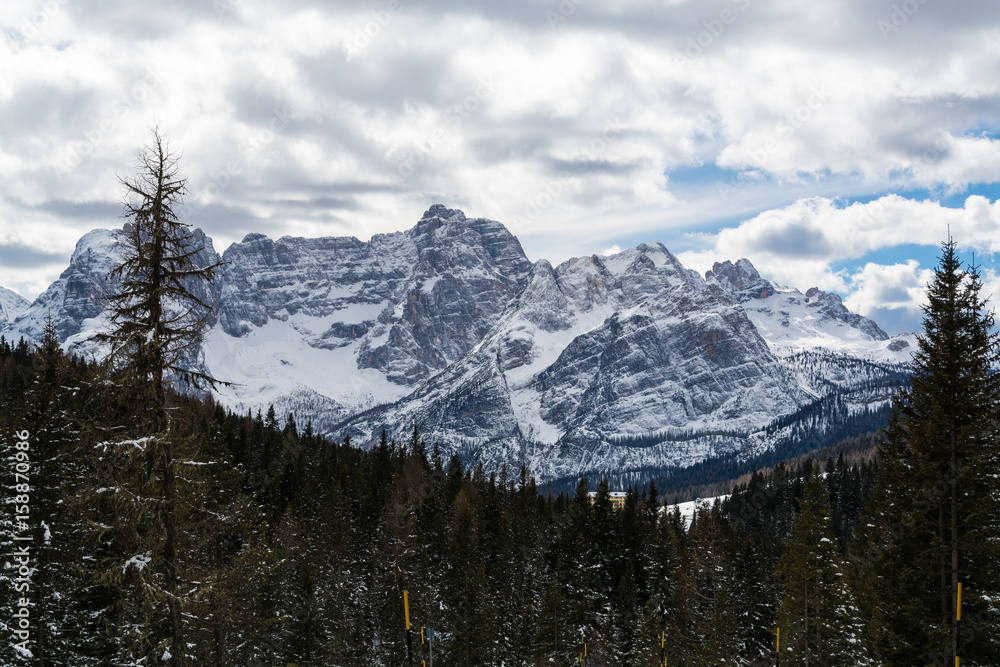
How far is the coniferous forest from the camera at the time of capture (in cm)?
1723

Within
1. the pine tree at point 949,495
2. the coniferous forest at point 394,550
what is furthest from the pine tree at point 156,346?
the pine tree at point 949,495

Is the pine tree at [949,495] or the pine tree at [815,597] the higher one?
the pine tree at [949,495]

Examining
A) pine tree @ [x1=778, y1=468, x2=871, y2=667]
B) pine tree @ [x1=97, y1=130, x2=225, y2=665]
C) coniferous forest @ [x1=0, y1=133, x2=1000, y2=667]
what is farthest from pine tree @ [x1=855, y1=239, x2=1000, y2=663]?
pine tree @ [x1=97, y1=130, x2=225, y2=665]

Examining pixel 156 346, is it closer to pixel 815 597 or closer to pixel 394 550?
pixel 815 597

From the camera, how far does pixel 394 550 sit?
6106 centimetres

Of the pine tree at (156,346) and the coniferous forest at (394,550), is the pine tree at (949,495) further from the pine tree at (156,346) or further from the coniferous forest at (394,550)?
the pine tree at (156,346)

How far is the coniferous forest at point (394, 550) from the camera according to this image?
17.2 m

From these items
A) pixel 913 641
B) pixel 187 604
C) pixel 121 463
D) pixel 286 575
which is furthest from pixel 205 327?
pixel 286 575

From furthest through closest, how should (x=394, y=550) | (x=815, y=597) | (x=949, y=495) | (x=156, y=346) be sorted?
(x=394, y=550) → (x=815, y=597) → (x=949, y=495) → (x=156, y=346)

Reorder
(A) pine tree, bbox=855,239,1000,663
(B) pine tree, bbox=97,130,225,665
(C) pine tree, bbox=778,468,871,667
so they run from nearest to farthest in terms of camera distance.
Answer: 1. (B) pine tree, bbox=97,130,225,665
2. (A) pine tree, bbox=855,239,1000,663
3. (C) pine tree, bbox=778,468,871,667

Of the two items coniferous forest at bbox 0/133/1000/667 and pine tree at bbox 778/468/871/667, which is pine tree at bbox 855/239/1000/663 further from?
pine tree at bbox 778/468/871/667

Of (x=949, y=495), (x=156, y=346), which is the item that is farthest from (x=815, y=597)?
(x=156, y=346)

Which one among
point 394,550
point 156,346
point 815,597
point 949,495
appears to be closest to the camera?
point 156,346

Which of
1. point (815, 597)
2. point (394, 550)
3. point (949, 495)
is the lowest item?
point (394, 550)
